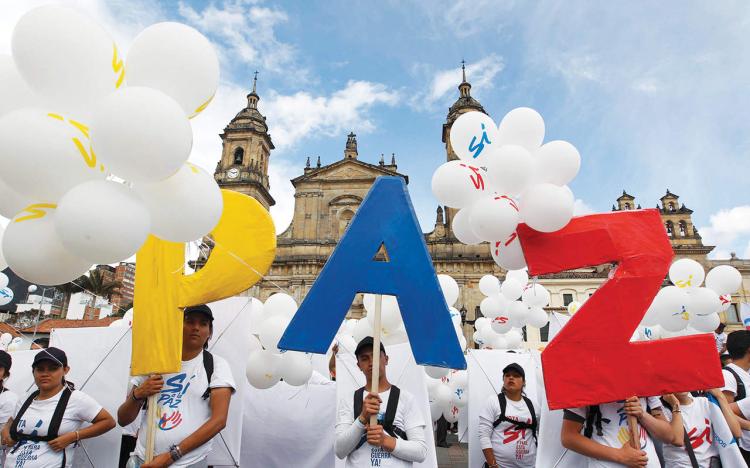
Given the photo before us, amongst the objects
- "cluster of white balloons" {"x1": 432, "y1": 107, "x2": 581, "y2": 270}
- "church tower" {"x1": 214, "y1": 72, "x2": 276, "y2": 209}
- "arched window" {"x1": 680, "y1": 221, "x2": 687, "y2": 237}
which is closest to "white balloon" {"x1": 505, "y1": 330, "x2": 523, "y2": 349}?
"cluster of white balloons" {"x1": 432, "y1": 107, "x2": 581, "y2": 270}

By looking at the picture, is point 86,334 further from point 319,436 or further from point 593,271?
point 593,271

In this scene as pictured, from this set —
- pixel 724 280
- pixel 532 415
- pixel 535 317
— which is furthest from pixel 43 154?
pixel 535 317

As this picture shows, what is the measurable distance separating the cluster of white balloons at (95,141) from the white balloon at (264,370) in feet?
5.99

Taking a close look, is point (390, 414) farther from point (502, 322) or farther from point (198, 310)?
point (502, 322)

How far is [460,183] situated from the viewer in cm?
284

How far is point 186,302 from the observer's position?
2.65m

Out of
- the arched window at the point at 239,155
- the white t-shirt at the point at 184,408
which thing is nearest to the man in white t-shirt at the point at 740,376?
the white t-shirt at the point at 184,408

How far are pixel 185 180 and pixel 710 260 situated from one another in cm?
3524

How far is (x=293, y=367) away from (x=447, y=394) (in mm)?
3028

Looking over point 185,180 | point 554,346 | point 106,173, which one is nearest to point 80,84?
point 106,173

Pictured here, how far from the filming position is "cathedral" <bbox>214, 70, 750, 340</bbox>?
24.5 m

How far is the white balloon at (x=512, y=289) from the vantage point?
733 centimetres

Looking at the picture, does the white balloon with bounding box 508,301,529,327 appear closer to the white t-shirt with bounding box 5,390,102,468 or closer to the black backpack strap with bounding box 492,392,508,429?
the black backpack strap with bounding box 492,392,508,429

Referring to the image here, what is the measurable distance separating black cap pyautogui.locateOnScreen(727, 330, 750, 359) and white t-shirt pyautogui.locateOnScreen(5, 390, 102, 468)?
489 cm
